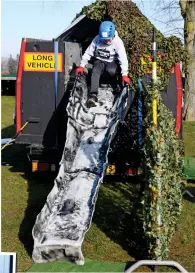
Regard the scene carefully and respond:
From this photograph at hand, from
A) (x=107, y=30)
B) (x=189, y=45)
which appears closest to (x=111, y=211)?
(x=107, y=30)

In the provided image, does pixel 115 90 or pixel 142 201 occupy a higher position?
pixel 115 90

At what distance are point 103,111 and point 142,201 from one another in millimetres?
3173

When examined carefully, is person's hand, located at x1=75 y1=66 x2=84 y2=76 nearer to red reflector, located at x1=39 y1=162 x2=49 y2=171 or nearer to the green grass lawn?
red reflector, located at x1=39 y1=162 x2=49 y2=171

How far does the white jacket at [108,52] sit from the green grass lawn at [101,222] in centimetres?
223

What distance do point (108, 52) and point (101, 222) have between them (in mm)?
3060

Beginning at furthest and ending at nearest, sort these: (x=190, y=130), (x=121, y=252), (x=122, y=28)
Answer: (x=190, y=130)
(x=122, y=28)
(x=121, y=252)

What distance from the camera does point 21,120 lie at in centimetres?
923

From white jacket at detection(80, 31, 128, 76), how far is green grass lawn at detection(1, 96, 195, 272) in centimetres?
223

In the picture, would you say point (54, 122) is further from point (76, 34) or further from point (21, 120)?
point (76, 34)

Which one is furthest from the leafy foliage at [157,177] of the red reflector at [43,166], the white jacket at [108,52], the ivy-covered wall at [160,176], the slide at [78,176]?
the red reflector at [43,166]

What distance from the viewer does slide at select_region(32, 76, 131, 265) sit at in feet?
19.6

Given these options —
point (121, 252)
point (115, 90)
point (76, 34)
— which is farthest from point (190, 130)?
point (121, 252)

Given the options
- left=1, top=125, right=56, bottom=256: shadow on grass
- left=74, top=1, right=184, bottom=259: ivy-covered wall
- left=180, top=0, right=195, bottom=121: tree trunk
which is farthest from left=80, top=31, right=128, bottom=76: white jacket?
left=180, top=0, right=195, bottom=121: tree trunk

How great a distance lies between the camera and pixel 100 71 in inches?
349
